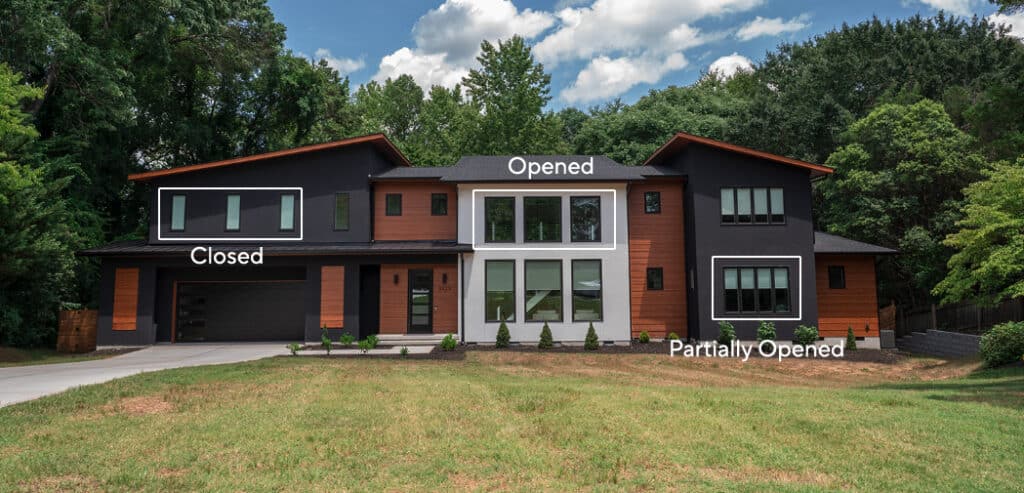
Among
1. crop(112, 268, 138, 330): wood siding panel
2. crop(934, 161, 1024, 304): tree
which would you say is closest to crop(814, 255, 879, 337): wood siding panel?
crop(934, 161, 1024, 304): tree

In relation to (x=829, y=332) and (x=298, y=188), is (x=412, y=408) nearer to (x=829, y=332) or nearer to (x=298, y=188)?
(x=298, y=188)

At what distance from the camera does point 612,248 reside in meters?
22.2

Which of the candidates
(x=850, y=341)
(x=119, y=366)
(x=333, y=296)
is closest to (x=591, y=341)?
(x=333, y=296)

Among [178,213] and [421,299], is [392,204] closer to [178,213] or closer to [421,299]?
[421,299]

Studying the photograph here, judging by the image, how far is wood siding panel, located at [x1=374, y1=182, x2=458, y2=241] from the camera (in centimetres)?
2336

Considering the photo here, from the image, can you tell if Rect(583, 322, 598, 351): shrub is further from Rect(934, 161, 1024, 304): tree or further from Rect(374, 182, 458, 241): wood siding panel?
Rect(934, 161, 1024, 304): tree

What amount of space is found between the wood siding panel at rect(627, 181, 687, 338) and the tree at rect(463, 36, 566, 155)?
793 inches

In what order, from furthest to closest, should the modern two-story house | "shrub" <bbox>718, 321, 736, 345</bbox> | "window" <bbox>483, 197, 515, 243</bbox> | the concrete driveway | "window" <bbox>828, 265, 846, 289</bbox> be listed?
"window" <bbox>828, 265, 846, 289</bbox> → "window" <bbox>483, 197, 515, 243</bbox> → the modern two-story house → "shrub" <bbox>718, 321, 736, 345</bbox> → the concrete driveway

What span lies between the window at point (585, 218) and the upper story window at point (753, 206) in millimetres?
4489

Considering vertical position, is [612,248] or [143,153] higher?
[143,153]

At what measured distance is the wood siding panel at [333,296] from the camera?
861 inches

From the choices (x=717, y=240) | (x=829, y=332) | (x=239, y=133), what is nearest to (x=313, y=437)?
(x=717, y=240)

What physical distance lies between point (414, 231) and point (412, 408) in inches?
548

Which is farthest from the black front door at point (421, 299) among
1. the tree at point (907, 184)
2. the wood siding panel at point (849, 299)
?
the tree at point (907, 184)
